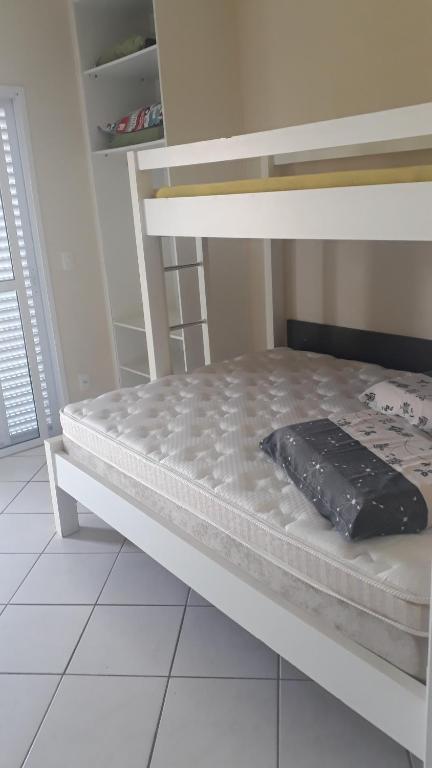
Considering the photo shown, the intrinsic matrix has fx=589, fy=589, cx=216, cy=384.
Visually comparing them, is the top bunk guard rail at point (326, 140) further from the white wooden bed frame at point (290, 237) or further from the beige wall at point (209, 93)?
the beige wall at point (209, 93)

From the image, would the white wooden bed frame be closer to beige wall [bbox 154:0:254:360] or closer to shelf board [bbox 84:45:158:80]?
beige wall [bbox 154:0:254:360]

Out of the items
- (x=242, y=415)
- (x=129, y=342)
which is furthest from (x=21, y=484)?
(x=242, y=415)

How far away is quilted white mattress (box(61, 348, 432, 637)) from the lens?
1.19 meters

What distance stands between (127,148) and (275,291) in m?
1.06

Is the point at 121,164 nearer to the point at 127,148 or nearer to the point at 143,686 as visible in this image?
the point at 127,148

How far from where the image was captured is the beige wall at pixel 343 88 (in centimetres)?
223

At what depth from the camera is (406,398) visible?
186 cm

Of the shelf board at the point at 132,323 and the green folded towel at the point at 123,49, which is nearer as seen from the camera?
the green folded towel at the point at 123,49

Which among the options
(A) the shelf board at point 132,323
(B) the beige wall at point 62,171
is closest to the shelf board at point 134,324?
(A) the shelf board at point 132,323

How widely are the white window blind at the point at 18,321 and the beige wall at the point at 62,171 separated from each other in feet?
0.33

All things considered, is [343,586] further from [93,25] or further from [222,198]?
[93,25]

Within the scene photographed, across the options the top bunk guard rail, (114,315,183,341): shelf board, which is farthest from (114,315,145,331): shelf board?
the top bunk guard rail

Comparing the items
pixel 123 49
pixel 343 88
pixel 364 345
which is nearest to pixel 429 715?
pixel 364 345

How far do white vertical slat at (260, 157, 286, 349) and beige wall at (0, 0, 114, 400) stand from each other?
3.54 feet
